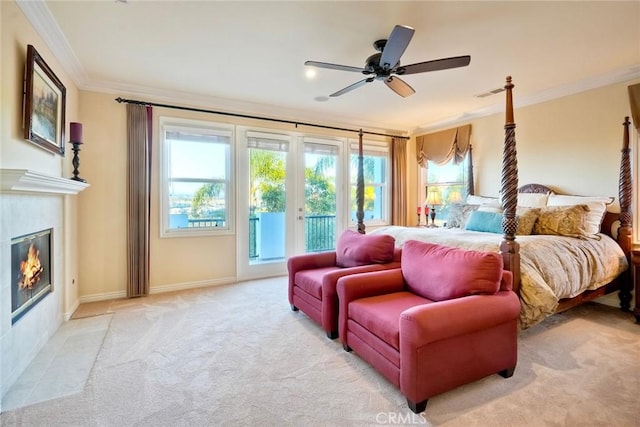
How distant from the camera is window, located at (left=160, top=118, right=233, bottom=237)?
4016mm

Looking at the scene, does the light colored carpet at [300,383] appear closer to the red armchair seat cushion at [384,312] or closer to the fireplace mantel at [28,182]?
the red armchair seat cushion at [384,312]

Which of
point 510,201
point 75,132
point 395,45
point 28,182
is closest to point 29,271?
point 28,182

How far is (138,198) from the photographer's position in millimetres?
3752

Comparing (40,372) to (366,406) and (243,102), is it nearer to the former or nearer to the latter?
(366,406)

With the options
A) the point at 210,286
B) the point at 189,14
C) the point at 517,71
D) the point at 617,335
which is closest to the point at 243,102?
the point at 189,14

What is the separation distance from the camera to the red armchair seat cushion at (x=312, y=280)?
2804 mm

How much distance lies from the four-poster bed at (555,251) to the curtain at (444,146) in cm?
172

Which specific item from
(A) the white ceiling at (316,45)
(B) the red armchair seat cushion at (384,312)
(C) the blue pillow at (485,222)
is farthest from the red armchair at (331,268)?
(A) the white ceiling at (316,45)

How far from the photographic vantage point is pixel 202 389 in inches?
76.9

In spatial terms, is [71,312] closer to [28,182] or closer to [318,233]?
[28,182]

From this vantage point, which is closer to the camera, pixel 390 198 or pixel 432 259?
pixel 432 259

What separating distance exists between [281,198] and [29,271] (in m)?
3.02

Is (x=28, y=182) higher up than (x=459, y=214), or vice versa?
(x=28, y=182)

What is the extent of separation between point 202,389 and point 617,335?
3.44 meters
